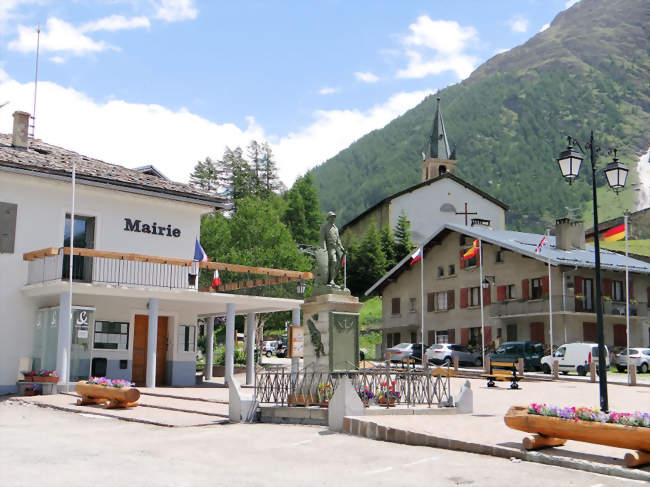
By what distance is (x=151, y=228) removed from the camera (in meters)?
27.0

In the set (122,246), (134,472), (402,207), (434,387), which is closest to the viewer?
(134,472)

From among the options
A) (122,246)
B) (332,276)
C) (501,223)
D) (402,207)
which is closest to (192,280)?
(122,246)

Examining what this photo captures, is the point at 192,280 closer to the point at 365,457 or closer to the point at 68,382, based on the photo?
the point at 68,382

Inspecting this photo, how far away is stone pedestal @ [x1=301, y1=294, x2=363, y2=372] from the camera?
615 inches

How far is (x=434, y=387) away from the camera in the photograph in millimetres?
15594

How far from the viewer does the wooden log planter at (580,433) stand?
9.30 meters

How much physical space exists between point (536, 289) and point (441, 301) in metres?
8.05

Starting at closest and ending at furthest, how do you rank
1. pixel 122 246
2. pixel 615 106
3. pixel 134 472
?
pixel 134 472 → pixel 122 246 → pixel 615 106

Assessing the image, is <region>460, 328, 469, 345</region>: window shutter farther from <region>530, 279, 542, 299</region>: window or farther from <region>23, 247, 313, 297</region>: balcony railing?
<region>23, 247, 313, 297</region>: balcony railing

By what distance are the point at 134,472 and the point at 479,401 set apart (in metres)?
12.5

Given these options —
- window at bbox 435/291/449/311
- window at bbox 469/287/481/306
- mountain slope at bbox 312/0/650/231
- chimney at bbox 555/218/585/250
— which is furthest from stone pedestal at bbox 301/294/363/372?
mountain slope at bbox 312/0/650/231

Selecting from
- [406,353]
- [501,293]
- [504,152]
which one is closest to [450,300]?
[501,293]

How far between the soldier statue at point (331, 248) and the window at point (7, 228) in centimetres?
1214

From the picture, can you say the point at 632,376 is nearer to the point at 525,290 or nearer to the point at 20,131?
the point at 525,290
